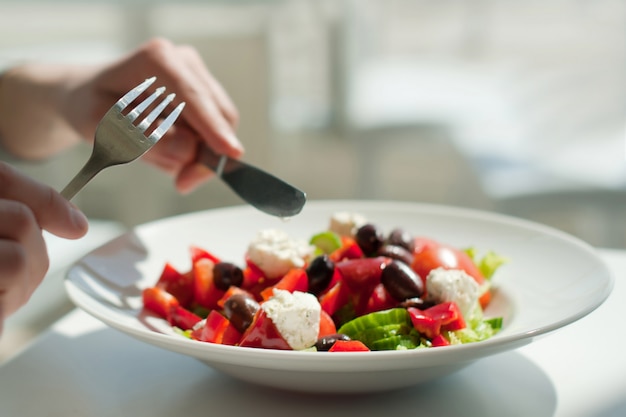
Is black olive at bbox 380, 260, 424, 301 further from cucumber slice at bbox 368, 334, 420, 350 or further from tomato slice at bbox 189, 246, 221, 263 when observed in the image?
tomato slice at bbox 189, 246, 221, 263

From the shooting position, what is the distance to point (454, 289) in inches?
37.9

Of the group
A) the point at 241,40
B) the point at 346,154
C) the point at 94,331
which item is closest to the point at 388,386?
the point at 94,331

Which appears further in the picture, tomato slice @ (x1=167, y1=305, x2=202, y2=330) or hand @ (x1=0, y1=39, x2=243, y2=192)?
hand @ (x1=0, y1=39, x2=243, y2=192)

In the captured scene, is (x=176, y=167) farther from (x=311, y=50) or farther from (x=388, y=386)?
(x=311, y=50)

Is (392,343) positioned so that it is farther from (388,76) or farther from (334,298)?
(388,76)

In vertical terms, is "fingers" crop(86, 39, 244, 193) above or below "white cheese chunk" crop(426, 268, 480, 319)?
above

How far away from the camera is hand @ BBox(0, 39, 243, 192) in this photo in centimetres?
123

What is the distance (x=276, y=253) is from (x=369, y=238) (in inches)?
6.1

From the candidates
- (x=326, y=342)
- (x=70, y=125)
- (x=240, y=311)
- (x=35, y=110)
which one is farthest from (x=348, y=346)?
(x=35, y=110)

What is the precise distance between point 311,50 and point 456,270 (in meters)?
3.63

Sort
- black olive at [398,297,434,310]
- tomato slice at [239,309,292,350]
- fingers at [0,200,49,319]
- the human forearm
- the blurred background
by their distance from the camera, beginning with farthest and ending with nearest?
1. the blurred background
2. the human forearm
3. black olive at [398,297,434,310]
4. tomato slice at [239,309,292,350]
5. fingers at [0,200,49,319]

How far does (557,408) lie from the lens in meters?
0.88

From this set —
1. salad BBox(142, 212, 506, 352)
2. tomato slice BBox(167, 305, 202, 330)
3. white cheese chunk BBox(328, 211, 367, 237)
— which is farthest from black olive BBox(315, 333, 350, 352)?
white cheese chunk BBox(328, 211, 367, 237)

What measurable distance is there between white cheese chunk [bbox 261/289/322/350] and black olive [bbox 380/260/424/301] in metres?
0.13
